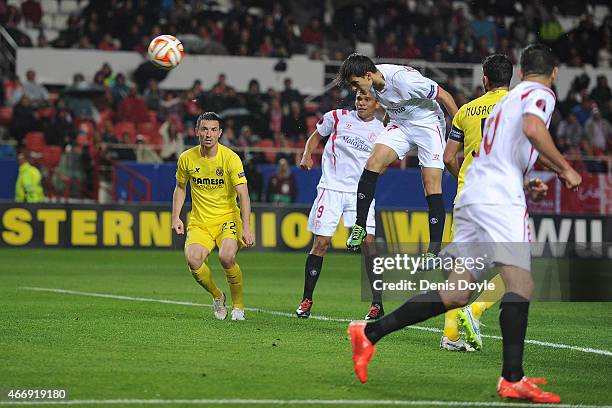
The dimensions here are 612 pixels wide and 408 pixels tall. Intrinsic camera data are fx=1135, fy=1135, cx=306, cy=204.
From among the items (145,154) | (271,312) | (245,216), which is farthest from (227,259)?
(145,154)

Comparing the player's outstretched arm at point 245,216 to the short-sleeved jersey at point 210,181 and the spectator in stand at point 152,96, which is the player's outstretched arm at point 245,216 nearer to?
the short-sleeved jersey at point 210,181

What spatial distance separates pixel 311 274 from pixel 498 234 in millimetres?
4985

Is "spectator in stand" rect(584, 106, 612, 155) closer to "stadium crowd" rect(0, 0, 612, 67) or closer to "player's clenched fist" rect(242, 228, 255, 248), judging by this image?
"stadium crowd" rect(0, 0, 612, 67)

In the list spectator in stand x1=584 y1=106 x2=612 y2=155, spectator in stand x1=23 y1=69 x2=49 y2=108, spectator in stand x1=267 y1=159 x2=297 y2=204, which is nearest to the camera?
spectator in stand x1=267 y1=159 x2=297 y2=204

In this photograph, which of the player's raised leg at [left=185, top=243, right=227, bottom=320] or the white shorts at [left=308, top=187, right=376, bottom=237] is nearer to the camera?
the player's raised leg at [left=185, top=243, right=227, bottom=320]

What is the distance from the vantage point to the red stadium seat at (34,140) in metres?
24.4

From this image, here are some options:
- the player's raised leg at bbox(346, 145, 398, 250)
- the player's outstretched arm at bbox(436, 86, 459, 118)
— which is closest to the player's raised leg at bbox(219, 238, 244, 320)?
the player's raised leg at bbox(346, 145, 398, 250)

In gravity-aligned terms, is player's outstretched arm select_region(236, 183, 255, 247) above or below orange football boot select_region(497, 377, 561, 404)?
above

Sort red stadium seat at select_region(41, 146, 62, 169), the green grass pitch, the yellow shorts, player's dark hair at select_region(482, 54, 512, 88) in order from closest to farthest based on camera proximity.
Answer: the green grass pitch, player's dark hair at select_region(482, 54, 512, 88), the yellow shorts, red stadium seat at select_region(41, 146, 62, 169)

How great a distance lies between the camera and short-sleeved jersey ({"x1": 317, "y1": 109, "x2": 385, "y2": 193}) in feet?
39.5

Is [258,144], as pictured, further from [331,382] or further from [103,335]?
[331,382]

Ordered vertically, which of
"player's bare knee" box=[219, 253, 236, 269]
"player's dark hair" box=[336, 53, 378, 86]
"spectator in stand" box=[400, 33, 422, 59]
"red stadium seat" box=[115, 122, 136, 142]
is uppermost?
"spectator in stand" box=[400, 33, 422, 59]

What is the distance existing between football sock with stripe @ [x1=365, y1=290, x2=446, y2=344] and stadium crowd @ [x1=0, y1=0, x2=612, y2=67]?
21.8m

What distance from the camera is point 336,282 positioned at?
1623cm
